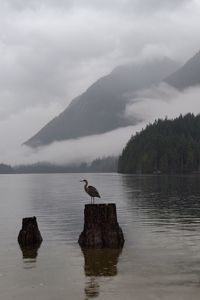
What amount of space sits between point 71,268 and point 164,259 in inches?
224

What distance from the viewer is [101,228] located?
1271 inches

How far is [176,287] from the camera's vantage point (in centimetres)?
2159

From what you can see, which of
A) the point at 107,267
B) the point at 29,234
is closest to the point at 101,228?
the point at 107,267

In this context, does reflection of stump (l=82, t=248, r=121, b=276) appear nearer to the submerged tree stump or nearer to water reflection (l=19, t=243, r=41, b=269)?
the submerged tree stump

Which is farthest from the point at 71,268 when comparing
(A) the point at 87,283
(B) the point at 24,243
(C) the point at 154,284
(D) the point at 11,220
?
(D) the point at 11,220

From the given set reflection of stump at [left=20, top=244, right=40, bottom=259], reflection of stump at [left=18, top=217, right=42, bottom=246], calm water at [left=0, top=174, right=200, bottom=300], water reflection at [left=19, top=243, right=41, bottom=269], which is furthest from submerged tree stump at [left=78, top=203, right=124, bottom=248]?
reflection of stump at [left=18, top=217, right=42, bottom=246]

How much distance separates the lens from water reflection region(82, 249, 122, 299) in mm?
21667

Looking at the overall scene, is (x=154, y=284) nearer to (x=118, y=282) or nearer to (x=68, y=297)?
(x=118, y=282)

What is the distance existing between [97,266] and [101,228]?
18.6 feet

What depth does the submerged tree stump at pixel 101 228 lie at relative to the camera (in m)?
31.8

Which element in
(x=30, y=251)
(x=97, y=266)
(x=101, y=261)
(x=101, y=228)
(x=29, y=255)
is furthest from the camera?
(x=30, y=251)

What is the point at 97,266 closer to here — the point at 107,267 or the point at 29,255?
the point at 107,267

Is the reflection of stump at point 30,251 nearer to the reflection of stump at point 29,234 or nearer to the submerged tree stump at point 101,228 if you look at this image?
the reflection of stump at point 29,234

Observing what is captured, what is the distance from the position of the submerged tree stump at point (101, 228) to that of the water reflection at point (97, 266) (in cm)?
102
